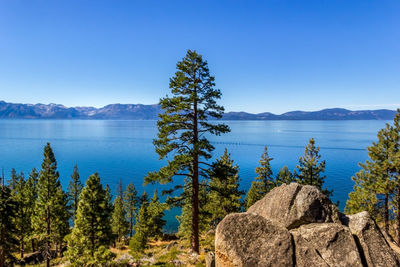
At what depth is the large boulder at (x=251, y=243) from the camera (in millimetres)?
9062

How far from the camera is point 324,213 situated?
10734mm

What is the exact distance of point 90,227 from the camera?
20469 millimetres

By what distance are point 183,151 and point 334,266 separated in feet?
35.3

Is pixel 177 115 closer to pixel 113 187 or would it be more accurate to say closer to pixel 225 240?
pixel 225 240

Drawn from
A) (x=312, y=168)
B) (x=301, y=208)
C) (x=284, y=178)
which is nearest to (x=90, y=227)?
(x=301, y=208)

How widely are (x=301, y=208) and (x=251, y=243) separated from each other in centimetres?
318

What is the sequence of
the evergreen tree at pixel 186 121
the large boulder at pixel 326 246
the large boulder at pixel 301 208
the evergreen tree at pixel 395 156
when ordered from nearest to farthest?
1. the large boulder at pixel 326 246
2. the large boulder at pixel 301 208
3. the evergreen tree at pixel 186 121
4. the evergreen tree at pixel 395 156

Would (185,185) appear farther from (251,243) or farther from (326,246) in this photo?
(326,246)

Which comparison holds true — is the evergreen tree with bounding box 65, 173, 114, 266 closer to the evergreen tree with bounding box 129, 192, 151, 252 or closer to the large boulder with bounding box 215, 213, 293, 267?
the large boulder with bounding box 215, 213, 293, 267

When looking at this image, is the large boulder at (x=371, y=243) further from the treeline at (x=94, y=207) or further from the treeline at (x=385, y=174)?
the treeline at (x=385, y=174)

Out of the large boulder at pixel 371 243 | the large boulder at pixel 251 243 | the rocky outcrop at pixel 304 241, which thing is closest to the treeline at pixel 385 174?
the large boulder at pixel 371 243

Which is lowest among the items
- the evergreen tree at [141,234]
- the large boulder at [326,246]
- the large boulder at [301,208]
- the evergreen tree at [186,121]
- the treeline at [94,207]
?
the evergreen tree at [141,234]

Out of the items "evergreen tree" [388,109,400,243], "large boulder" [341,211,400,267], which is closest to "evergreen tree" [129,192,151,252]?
"evergreen tree" [388,109,400,243]

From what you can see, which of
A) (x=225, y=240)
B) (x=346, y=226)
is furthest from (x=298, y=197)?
(x=225, y=240)
